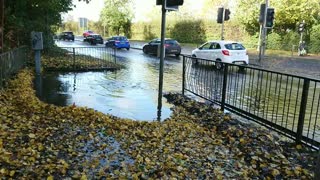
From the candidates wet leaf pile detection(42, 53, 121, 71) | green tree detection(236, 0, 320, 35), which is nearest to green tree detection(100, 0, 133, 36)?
Result: green tree detection(236, 0, 320, 35)

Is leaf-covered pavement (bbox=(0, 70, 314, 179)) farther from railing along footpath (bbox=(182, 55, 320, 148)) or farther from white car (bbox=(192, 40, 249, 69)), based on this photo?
white car (bbox=(192, 40, 249, 69))

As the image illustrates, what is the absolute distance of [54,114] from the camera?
284 inches

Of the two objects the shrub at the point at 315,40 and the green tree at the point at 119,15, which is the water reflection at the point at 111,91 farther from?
the green tree at the point at 119,15

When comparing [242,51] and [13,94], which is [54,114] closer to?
[13,94]

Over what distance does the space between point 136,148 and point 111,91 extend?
5.67 meters

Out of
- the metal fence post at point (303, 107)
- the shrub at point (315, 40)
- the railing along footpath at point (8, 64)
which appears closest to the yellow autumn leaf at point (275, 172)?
the metal fence post at point (303, 107)

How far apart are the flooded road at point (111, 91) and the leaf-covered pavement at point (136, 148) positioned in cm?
99

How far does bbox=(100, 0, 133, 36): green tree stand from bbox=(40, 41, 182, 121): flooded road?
155 ft

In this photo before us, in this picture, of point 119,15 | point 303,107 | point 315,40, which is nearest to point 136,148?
point 303,107

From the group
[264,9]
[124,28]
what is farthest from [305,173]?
[124,28]

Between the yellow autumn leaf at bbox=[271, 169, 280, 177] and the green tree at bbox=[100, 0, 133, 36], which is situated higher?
the green tree at bbox=[100, 0, 133, 36]

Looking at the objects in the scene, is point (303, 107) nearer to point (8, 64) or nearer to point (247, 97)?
point (247, 97)

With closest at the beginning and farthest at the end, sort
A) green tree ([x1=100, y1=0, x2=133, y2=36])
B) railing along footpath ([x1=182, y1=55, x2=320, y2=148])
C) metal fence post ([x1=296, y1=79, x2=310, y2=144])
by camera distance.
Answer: metal fence post ([x1=296, y1=79, x2=310, y2=144]) → railing along footpath ([x1=182, y1=55, x2=320, y2=148]) → green tree ([x1=100, y1=0, x2=133, y2=36])

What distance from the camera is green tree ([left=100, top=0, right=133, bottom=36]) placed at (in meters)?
61.0
